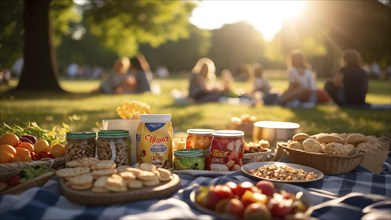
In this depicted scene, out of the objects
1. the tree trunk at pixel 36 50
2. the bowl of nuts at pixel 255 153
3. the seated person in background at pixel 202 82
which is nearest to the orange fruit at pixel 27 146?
the bowl of nuts at pixel 255 153

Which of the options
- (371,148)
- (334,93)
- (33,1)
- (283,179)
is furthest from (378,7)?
(33,1)

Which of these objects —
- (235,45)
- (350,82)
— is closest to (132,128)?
(350,82)

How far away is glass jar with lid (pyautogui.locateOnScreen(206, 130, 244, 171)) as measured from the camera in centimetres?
318

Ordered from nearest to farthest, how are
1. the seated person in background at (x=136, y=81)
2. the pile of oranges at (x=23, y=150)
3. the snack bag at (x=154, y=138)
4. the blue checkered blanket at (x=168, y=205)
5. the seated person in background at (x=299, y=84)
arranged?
the blue checkered blanket at (x=168, y=205)
the pile of oranges at (x=23, y=150)
the snack bag at (x=154, y=138)
the seated person in background at (x=299, y=84)
the seated person in background at (x=136, y=81)

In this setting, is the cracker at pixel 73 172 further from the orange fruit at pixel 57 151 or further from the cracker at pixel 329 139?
the cracker at pixel 329 139

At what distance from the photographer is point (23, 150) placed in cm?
306

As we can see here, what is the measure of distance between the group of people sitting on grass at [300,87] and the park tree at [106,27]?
23.2 ft

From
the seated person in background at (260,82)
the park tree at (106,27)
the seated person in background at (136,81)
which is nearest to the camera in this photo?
the seated person in background at (260,82)

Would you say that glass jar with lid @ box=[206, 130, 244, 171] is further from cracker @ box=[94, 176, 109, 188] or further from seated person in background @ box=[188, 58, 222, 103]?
seated person in background @ box=[188, 58, 222, 103]

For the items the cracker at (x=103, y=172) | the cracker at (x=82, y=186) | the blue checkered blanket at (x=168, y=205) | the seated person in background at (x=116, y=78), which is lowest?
the blue checkered blanket at (x=168, y=205)

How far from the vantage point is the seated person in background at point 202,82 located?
12719mm

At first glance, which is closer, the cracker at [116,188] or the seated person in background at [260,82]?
the cracker at [116,188]

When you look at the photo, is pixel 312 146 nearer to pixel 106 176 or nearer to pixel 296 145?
pixel 296 145

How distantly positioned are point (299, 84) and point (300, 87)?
3.9 inches
